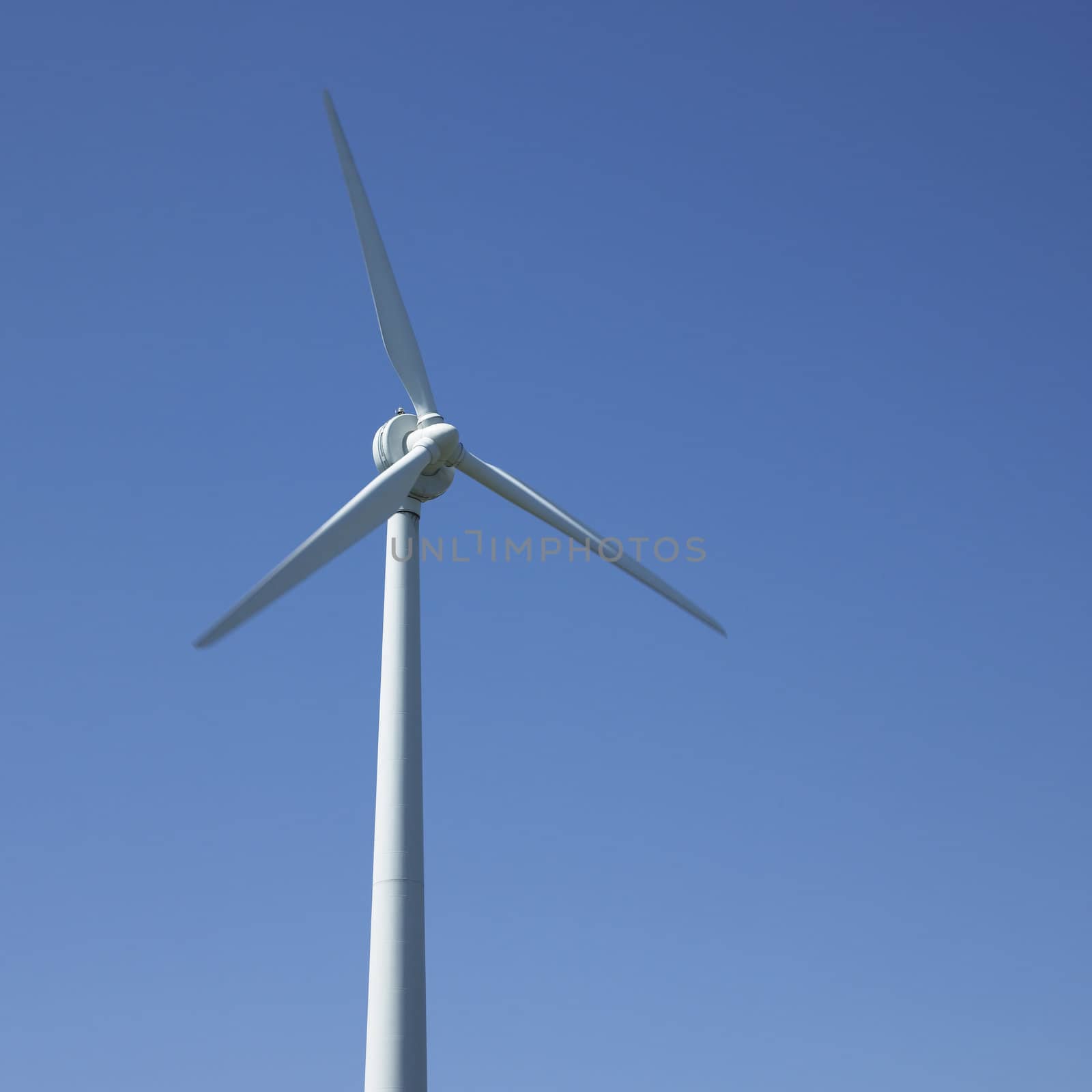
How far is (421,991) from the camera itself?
24.1 meters

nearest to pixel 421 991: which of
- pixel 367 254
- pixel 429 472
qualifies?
pixel 429 472

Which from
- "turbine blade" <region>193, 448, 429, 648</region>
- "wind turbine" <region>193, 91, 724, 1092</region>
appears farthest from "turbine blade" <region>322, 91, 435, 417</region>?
"turbine blade" <region>193, 448, 429, 648</region>

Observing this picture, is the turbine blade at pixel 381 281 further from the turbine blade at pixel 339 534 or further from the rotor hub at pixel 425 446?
the turbine blade at pixel 339 534

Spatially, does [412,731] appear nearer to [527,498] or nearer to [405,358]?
[527,498]

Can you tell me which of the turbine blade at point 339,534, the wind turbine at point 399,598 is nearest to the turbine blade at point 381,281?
the wind turbine at point 399,598

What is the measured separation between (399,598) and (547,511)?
4.89 meters

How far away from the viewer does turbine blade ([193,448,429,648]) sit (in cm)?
2449

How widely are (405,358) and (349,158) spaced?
16.4 feet

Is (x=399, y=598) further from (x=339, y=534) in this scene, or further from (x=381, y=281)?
(x=381, y=281)

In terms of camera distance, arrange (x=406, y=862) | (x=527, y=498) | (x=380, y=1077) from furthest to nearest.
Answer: (x=527, y=498) → (x=406, y=862) → (x=380, y=1077)

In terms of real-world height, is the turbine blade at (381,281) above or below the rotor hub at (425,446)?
above

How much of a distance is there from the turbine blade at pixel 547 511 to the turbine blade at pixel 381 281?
Result: 209cm

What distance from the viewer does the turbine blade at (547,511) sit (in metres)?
30.1

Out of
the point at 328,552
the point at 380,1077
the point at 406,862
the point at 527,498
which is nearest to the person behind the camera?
the point at 380,1077
